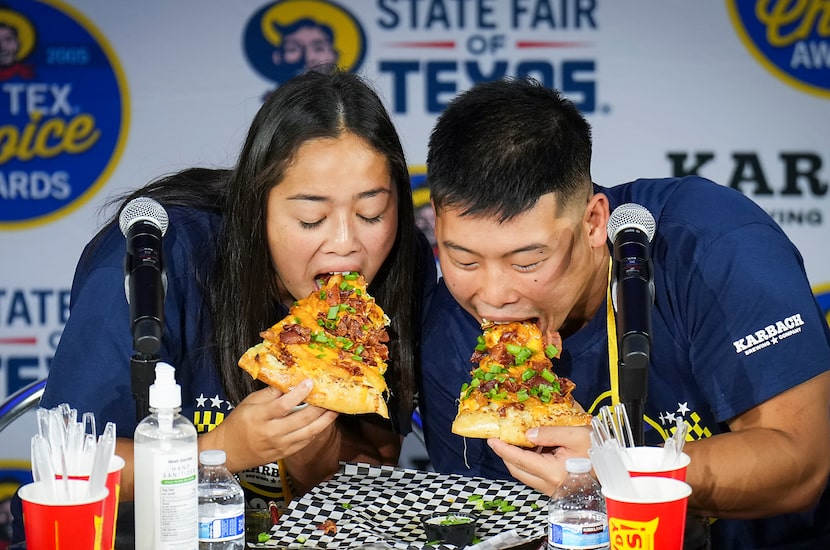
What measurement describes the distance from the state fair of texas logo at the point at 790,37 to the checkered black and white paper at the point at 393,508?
10.1 ft

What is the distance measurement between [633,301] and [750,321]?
0.87 metres

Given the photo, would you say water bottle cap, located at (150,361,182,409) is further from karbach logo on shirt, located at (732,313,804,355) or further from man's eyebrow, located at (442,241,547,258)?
karbach logo on shirt, located at (732,313,804,355)

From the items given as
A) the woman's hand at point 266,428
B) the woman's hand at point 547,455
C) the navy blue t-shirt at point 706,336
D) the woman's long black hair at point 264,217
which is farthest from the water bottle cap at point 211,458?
the navy blue t-shirt at point 706,336

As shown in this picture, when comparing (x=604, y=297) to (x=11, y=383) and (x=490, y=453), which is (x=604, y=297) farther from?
(x=11, y=383)

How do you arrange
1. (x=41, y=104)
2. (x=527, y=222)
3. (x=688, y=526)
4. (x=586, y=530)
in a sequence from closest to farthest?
(x=586, y=530) → (x=688, y=526) → (x=527, y=222) → (x=41, y=104)

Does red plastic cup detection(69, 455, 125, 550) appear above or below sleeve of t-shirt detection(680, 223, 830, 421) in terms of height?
below

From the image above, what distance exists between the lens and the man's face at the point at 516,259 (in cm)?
301

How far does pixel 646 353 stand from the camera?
94.1 inches

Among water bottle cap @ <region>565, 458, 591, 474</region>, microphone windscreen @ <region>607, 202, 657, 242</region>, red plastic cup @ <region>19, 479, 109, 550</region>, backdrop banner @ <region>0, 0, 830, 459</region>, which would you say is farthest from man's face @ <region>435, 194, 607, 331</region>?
backdrop banner @ <region>0, 0, 830, 459</region>

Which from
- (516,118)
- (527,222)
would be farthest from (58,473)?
(516,118)

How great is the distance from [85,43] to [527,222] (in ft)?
10.1

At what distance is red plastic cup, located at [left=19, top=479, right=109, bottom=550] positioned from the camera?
2.17 metres

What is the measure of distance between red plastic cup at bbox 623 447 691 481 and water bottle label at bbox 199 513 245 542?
86cm

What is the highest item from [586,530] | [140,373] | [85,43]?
[85,43]
